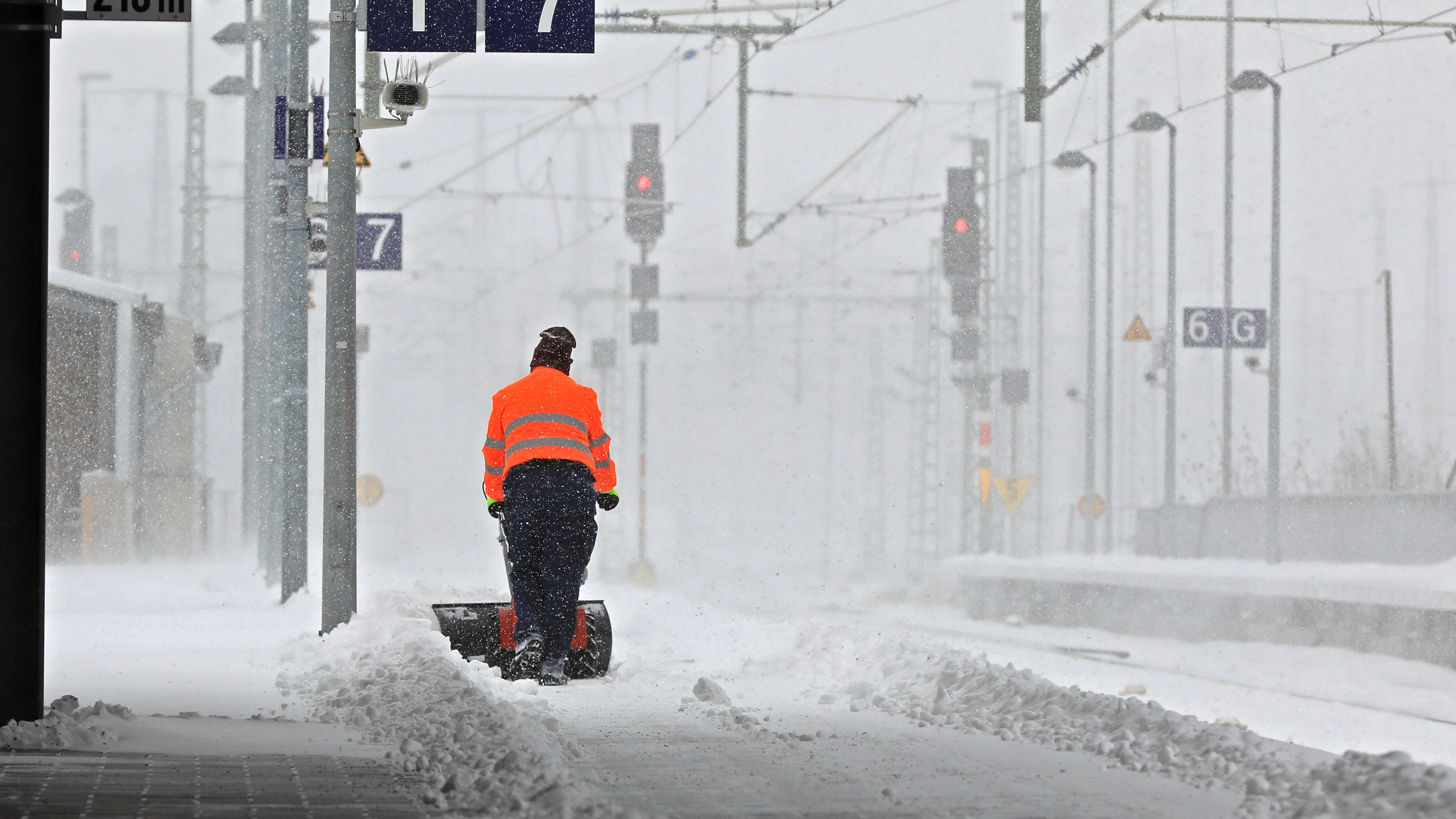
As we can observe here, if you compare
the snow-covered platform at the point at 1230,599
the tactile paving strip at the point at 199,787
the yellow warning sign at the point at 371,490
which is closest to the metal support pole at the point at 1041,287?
the snow-covered platform at the point at 1230,599

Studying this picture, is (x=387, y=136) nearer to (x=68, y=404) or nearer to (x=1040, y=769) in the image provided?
(x=68, y=404)

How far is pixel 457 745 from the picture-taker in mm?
5895

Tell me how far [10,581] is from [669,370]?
201 feet

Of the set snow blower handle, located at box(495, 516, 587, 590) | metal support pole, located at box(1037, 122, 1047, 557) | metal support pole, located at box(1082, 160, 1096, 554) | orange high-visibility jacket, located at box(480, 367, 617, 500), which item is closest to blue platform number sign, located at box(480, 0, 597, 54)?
orange high-visibility jacket, located at box(480, 367, 617, 500)

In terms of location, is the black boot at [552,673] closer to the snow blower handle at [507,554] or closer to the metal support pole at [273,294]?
the snow blower handle at [507,554]

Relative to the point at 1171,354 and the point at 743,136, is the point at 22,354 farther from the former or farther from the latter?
the point at 1171,354

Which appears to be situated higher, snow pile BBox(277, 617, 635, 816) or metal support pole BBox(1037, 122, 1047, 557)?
metal support pole BBox(1037, 122, 1047, 557)

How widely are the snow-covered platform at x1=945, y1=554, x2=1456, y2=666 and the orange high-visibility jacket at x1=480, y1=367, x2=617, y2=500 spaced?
873 centimetres

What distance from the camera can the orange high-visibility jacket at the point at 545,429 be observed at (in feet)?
28.3

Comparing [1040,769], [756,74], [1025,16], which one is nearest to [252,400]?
[1025,16]

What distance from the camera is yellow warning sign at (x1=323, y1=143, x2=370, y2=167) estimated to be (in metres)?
10.6

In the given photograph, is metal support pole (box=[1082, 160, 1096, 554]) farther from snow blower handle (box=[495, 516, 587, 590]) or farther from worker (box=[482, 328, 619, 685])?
worker (box=[482, 328, 619, 685])

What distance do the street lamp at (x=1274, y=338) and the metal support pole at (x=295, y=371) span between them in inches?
444

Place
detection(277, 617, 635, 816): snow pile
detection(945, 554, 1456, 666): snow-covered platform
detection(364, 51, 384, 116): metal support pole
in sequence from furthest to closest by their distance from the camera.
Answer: detection(945, 554, 1456, 666): snow-covered platform
detection(364, 51, 384, 116): metal support pole
detection(277, 617, 635, 816): snow pile
